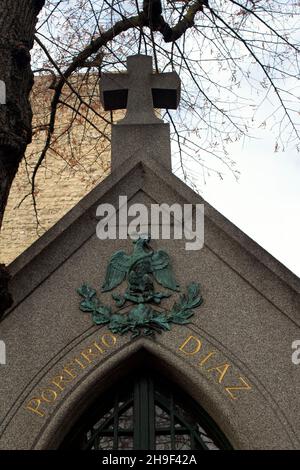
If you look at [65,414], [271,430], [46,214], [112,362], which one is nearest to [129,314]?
[112,362]

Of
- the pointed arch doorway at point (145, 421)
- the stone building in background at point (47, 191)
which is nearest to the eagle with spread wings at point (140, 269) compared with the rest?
the pointed arch doorway at point (145, 421)

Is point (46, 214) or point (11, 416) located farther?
point (46, 214)

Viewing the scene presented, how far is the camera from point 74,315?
21.7 feet

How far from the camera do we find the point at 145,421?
638cm

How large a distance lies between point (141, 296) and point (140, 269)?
0.23 metres

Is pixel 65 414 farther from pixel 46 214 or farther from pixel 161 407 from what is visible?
pixel 46 214

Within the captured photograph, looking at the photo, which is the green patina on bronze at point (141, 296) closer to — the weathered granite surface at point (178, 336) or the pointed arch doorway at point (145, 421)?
the weathered granite surface at point (178, 336)

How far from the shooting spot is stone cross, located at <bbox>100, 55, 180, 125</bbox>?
8.03 metres

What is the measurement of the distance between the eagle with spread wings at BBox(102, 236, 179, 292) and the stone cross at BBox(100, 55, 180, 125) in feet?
5.51

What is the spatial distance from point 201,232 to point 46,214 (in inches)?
443

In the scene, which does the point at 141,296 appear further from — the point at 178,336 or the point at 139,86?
the point at 139,86

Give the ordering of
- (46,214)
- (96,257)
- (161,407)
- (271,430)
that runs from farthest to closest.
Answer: (46,214) < (96,257) < (161,407) < (271,430)

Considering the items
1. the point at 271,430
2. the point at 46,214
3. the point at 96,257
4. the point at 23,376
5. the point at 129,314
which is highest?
the point at 46,214

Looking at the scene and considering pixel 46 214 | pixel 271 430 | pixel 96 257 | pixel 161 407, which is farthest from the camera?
pixel 46 214
